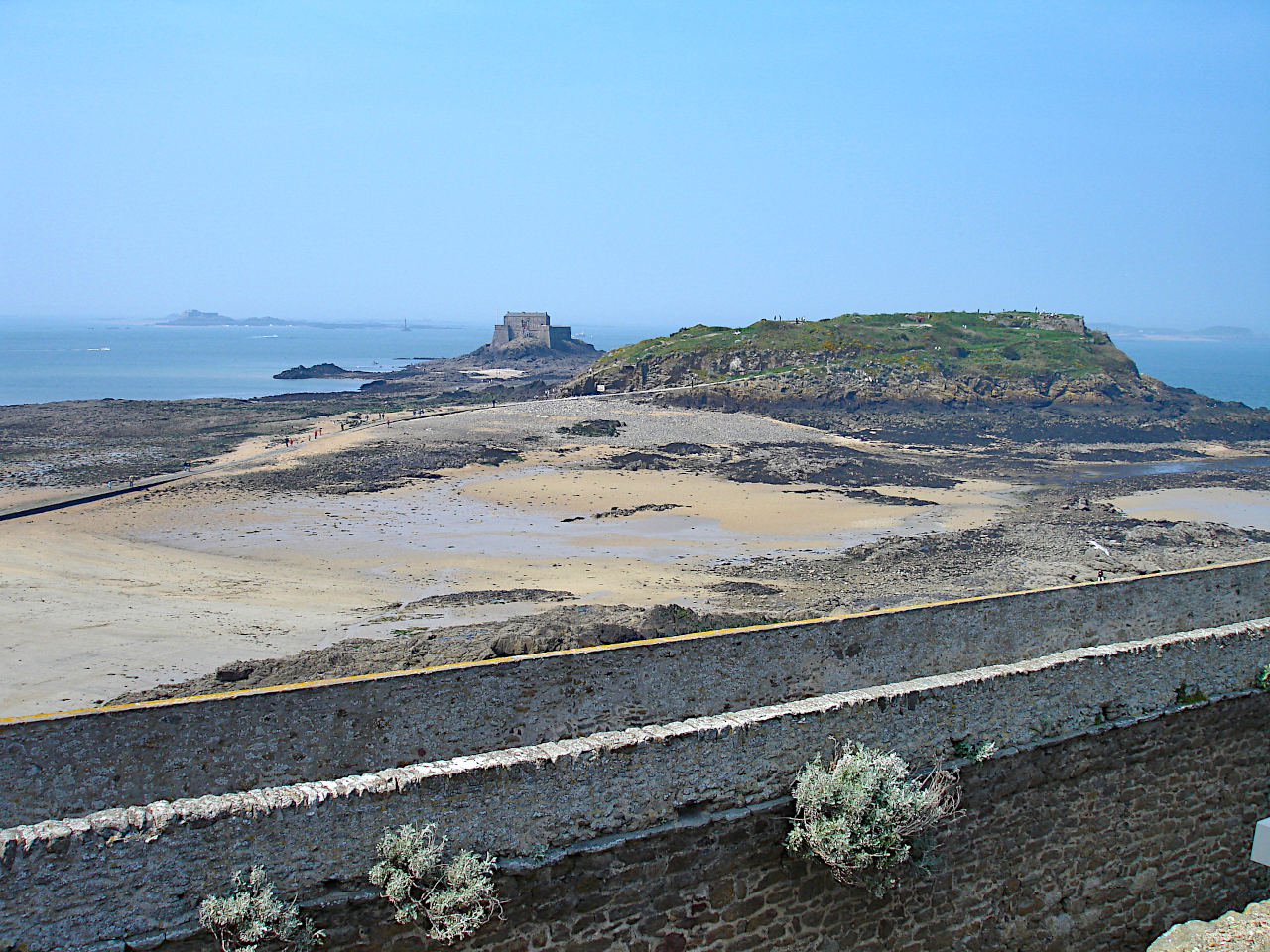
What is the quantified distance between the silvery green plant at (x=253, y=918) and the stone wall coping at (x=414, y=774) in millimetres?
294

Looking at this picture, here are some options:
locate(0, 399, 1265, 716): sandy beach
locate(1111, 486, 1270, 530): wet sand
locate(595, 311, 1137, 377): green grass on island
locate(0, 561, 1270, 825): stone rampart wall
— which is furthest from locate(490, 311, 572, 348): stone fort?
locate(0, 561, 1270, 825): stone rampart wall

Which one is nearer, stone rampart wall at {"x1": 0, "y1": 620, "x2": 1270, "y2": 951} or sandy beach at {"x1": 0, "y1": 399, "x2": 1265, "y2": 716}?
stone rampart wall at {"x1": 0, "y1": 620, "x2": 1270, "y2": 951}

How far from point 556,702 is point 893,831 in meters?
1.94

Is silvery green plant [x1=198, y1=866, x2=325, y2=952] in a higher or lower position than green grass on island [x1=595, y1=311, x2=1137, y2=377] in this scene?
lower

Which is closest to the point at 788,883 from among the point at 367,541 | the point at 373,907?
the point at 373,907

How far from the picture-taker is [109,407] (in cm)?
4556

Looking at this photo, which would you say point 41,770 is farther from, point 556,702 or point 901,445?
point 901,445

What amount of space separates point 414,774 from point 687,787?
136 centimetres

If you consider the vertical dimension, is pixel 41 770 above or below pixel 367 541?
above

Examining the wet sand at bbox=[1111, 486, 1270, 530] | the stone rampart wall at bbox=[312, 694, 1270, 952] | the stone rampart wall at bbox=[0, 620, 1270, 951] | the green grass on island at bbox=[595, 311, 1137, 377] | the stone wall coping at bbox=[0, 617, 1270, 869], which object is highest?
the green grass on island at bbox=[595, 311, 1137, 377]

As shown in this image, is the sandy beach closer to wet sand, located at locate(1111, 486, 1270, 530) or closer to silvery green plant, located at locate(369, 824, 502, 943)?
wet sand, located at locate(1111, 486, 1270, 530)

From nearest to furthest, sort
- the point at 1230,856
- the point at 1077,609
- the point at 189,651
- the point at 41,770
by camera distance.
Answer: the point at 41,770, the point at 1230,856, the point at 1077,609, the point at 189,651

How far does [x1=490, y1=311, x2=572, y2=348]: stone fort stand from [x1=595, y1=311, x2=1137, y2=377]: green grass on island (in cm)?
3060

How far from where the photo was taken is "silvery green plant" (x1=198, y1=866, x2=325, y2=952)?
3.91 meters
